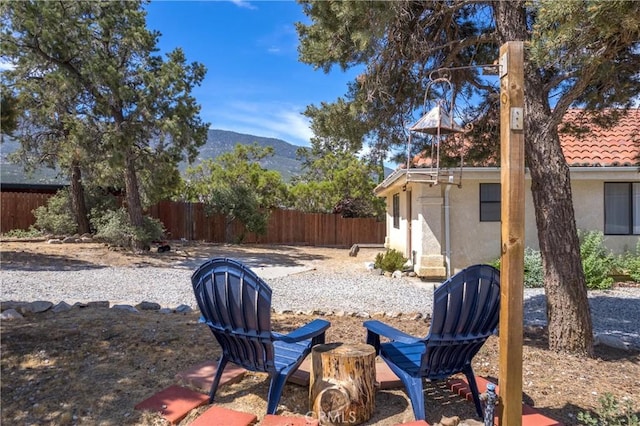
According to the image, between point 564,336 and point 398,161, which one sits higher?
point 398,161

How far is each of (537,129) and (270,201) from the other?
65.0ft

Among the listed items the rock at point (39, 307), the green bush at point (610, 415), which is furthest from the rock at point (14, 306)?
the green bush at point (610, 415)

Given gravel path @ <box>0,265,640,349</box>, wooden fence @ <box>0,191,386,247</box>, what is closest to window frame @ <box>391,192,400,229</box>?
gravel path @ <box>0,265,640,349</box>

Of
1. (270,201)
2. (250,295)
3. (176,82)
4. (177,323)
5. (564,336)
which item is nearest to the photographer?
(250,295)

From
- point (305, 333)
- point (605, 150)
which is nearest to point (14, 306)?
point (305, 333)

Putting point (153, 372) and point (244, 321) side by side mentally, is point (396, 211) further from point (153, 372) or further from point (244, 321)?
point (244, 321)

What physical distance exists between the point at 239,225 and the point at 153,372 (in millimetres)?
18129

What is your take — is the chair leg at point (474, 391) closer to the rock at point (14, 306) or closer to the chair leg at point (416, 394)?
the chair leg at point (416, 394)

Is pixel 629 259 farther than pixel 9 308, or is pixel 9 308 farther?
pixel 629 259

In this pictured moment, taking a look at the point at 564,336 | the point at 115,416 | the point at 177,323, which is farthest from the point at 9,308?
the point at 564,336

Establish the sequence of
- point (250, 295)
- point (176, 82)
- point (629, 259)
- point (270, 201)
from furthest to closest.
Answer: point (270, 201)
point (176, 82)
point (629, 259)
point (250, 295)

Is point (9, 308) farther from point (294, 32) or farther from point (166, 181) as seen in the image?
point (166, 181)

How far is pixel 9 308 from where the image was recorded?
5.83 meters

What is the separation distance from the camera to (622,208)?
11.0 metres
